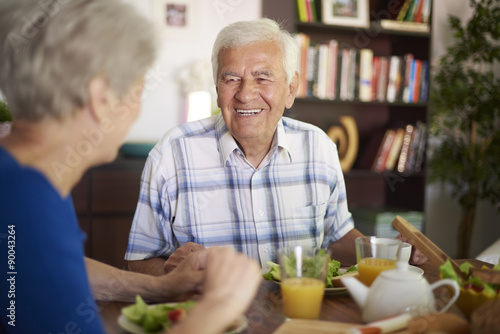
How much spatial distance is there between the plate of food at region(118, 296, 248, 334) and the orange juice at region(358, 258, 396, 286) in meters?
0.32

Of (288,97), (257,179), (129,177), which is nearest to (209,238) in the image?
(257,179)

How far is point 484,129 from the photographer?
341 centimetres

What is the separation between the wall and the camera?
3127 mm

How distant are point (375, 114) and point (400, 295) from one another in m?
2.81

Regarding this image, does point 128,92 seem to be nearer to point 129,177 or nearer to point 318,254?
point 318,254

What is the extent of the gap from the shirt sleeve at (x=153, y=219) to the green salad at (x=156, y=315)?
68 centimetres

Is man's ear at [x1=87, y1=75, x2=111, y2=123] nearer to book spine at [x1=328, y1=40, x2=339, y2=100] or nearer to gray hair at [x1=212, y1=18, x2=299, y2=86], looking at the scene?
gray hair at [x1=212, y1=18, x2=299, y2=86]

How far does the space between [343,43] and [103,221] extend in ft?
6.34

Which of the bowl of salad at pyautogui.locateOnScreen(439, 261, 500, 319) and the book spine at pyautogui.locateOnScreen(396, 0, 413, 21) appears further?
the book spine at pyautogui.locateOnScreen(396, 0, 413, 21)

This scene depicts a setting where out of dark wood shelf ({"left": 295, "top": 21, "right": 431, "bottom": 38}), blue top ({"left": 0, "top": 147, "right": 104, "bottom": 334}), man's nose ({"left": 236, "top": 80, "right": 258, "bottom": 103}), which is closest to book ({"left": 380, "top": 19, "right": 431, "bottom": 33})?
dark wood shelf ({"left": 295, "top": 21, "right": 431, "bottom": 38})

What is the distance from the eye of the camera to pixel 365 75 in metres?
3.28

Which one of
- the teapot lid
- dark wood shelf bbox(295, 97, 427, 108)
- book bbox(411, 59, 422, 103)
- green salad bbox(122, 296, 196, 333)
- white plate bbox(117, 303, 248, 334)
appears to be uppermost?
book bbox(411, 59, 422, 103)

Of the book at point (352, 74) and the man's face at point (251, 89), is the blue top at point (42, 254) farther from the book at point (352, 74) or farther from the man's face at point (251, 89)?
the book at point (352, 74)

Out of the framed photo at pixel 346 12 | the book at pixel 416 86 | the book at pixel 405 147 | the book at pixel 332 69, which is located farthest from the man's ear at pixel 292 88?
the book at pixel 416 86
